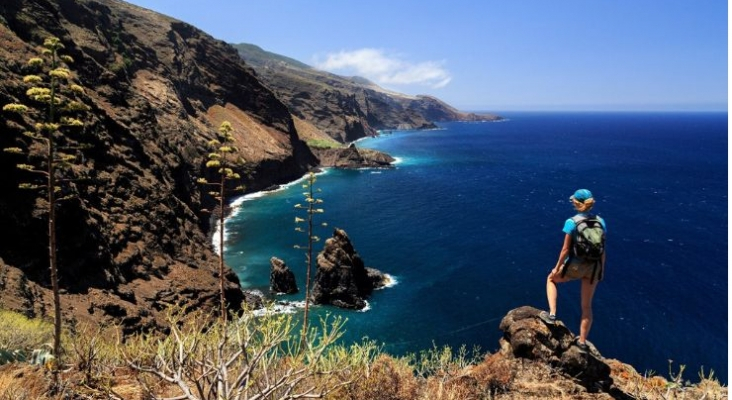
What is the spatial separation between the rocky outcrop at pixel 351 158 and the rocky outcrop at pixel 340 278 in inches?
3117

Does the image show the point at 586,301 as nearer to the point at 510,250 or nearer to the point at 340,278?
the point at 340,278

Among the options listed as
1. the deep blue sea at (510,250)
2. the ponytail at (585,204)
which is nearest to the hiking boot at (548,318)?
the ponytail at (585,204)

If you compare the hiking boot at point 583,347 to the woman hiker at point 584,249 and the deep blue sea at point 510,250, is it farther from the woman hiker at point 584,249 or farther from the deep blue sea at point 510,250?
the deep blue sea at point 510,250

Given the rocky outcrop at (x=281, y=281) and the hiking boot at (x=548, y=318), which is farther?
the rocky outcrop at (x=281, y=281)

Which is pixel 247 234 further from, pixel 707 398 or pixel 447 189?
pixel 707 398

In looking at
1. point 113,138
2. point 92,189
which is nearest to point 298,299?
point 92,189

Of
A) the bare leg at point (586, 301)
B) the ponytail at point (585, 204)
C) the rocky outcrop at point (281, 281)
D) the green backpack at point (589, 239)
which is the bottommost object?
the rocky outcrop at point (281, 281)

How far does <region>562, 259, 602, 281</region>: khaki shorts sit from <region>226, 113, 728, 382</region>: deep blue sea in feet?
91.0

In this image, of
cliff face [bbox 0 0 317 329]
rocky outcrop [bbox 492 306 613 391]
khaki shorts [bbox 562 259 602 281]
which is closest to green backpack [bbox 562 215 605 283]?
khaki shorts [bbox 562 259 602 281]

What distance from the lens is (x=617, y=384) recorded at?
12.2 m

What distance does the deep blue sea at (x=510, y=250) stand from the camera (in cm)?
3822

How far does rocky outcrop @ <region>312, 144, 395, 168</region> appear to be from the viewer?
126m

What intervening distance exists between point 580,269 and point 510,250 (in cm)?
4927

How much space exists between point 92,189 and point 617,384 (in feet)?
128
